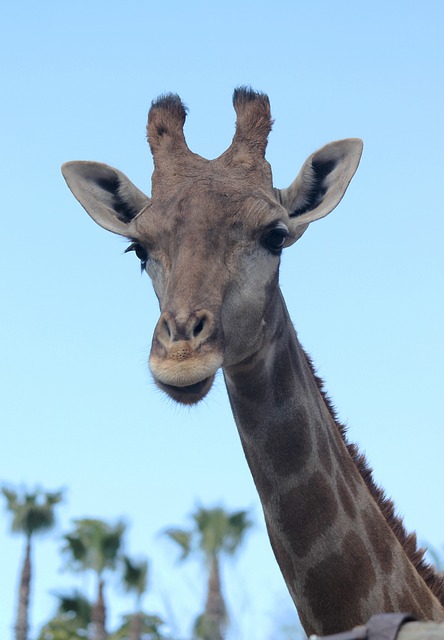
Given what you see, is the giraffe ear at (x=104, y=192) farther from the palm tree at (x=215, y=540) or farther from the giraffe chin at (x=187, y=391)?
the palm tree at (x=215, y=540)

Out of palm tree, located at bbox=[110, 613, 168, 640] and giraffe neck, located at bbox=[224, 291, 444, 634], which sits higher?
palm tree, located at bbox=[110, 613, 168, 640]

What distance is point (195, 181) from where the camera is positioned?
9.37 m

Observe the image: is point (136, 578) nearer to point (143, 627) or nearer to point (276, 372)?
point (143, 627)

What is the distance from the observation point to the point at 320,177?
1000 centimetres

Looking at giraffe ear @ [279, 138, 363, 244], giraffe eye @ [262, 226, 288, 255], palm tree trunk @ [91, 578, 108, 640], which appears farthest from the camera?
palm tree trunk @ [91, 578, 108, 640]

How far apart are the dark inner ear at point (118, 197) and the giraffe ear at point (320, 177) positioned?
131 cm

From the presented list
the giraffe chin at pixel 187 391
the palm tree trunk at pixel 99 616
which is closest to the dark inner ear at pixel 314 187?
the giraffe chin at pixel 187 391

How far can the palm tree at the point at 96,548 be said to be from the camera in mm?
33875

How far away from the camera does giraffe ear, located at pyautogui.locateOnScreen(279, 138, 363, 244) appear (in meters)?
9.81

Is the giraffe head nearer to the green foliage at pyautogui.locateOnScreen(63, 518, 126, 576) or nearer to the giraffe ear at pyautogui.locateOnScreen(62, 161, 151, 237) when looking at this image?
the giraffe ear at pyautogui.locateOnScreen(62, 161, 151, 237)

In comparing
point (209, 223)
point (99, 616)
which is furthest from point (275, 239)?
point (99, 616)

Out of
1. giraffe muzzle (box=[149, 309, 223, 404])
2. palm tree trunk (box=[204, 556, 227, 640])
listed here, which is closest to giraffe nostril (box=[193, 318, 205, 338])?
giraffe muzzle (box=[149, 309, 223, 404])

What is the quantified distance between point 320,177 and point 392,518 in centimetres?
282

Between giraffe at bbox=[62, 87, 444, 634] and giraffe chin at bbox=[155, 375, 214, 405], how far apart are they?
0.03 ft
